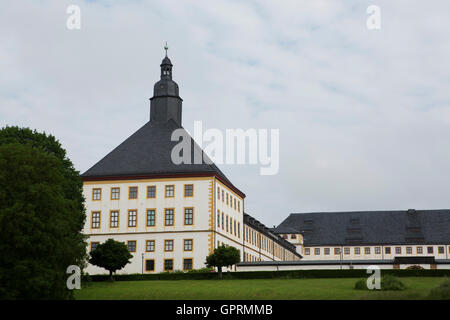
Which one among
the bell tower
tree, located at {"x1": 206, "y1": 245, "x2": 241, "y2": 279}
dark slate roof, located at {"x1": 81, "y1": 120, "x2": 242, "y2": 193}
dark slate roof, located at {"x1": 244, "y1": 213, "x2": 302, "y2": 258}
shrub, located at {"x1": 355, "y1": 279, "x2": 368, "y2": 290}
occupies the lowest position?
shrub, located at {"x1": 355, "y1": 279, "x2": 368, "y2": 290}

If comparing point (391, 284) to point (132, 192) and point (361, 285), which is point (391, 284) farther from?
point (132, 192)

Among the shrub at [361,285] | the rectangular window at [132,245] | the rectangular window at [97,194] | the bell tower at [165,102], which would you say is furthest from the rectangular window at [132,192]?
the shrub at [361,285]

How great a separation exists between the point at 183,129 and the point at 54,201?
4067 centimetres

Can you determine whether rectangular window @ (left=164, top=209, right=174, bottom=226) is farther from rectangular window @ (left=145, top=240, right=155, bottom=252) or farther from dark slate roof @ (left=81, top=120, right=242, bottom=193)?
dark slate roof @ (left=81, top=120, right=242, bottom=193)

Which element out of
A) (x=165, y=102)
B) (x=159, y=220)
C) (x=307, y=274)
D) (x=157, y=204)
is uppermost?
(x=165, y=102)

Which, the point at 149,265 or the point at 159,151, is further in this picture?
the point at 159,151

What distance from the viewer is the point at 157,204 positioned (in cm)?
8238

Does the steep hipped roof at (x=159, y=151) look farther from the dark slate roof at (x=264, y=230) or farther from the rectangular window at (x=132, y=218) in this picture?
the dark slate roof at (x=264, y=230)

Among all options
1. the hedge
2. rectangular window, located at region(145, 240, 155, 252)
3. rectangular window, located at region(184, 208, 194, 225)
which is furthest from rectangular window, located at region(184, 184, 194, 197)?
the hedge

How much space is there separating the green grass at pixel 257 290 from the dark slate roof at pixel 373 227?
86.5 m

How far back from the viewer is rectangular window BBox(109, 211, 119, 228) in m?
83.1

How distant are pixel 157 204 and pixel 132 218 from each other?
323cm

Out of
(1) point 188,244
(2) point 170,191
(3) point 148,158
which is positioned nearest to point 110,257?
(1) point 188,244
